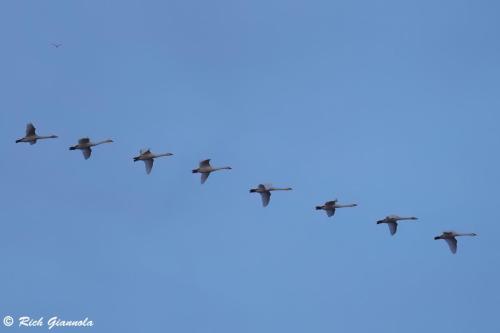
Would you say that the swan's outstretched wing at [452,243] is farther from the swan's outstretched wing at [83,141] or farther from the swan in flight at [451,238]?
the swan's outstretched wing at [83,141]

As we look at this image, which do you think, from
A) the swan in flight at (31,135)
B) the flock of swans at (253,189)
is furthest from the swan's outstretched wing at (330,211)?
the swan in flight at (31,135)

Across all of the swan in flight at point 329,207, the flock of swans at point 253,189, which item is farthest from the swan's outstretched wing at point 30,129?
the swan in flight at point 329,207

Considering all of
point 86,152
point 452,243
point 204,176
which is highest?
point 86,152

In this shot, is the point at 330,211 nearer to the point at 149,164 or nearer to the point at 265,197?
the point at 265,197

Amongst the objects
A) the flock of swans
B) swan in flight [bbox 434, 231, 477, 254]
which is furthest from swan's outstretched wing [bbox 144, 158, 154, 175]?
swan in flight [bbox 434, 231, 477, 254]

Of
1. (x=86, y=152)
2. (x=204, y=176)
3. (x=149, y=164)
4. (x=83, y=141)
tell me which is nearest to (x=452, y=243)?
(x=204, y=176)

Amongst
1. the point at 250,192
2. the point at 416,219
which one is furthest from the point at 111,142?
the point at 416,219

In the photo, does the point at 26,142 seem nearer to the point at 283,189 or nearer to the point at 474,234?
the point at 283,189

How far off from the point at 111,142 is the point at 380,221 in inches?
971

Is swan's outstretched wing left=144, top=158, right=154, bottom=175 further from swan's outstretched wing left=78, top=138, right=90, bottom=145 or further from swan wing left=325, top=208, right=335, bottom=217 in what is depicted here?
swan wing left=325, top=208, right=335, bottom=217

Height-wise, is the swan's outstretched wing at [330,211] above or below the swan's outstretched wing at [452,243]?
above

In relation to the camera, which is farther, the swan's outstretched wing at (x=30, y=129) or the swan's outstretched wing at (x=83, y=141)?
the swan's outstretched wing at (x=30, y=129)

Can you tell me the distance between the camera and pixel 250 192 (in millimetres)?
161375

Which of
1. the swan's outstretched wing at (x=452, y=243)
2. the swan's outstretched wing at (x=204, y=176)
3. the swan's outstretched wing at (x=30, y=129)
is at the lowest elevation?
the swan's outstretched wing at (x=452, y=243)
